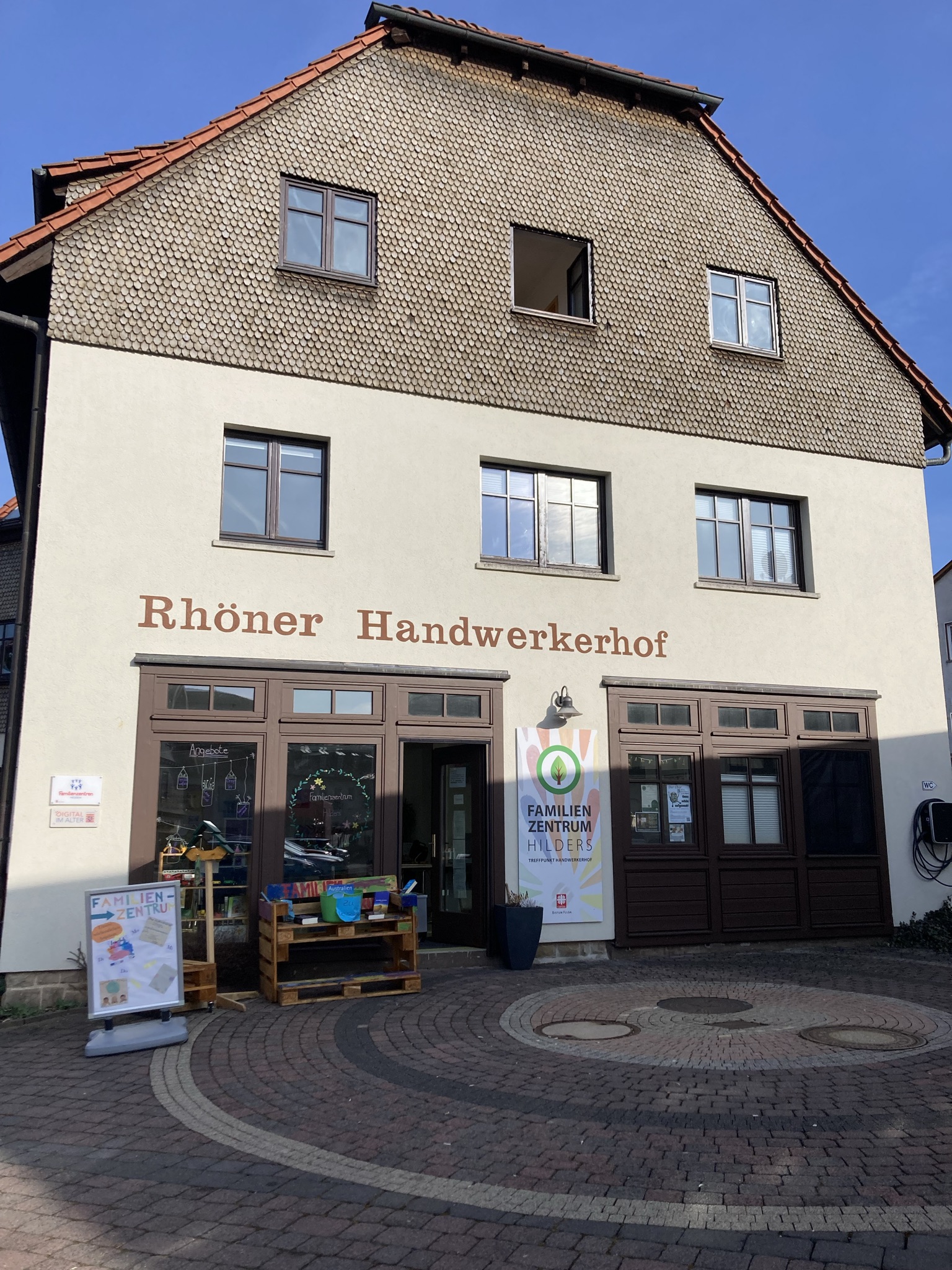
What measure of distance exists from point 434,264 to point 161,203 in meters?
3.12

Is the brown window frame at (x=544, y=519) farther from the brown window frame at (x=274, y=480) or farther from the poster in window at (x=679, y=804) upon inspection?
the poster in window at (x=679, y=804)

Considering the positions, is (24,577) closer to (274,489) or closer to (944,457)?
(274,489)

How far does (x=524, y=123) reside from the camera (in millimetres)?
13539

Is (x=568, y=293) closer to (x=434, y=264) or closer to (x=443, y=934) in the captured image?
(x=434, y=264)

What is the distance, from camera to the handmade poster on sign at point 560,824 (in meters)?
11.8

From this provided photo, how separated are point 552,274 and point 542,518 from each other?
3.92 m

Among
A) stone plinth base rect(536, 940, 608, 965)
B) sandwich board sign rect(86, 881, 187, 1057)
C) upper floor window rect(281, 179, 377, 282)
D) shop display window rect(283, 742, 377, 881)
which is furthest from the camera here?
upper floor window rect(281, 179, 377, 282)

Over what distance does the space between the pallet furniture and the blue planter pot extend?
141 cm

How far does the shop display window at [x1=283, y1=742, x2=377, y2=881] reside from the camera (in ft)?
35.2

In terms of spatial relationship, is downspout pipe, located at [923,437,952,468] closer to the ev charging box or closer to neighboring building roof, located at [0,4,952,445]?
neighboring building roof, located at [0,4,952,445]

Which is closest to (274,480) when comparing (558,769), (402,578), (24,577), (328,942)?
(402,578)

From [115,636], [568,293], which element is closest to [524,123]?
[568,293]

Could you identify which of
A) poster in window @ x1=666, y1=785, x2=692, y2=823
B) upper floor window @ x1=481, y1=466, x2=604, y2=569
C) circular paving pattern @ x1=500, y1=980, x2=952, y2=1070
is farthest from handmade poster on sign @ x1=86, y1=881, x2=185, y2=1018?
poster in window @ x1=666, y1=785, x2=692, y2=823

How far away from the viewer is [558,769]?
39.6 feet
